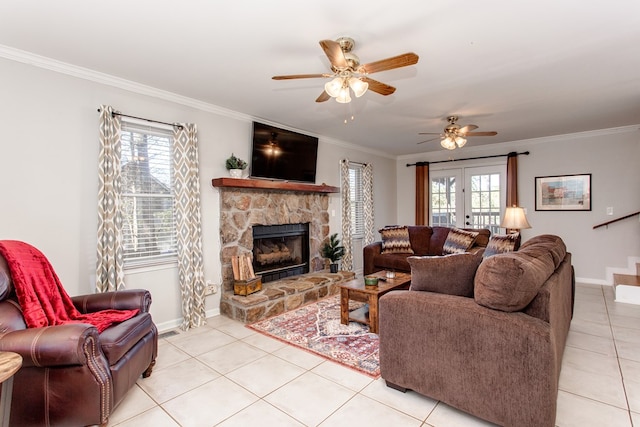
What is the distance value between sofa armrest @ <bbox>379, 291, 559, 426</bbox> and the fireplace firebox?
2.53 metres

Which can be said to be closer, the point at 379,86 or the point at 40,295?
the point at 40,295

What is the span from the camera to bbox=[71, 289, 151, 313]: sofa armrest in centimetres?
229

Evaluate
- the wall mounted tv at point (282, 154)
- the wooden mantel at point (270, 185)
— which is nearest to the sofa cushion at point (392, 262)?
the wooden mantel at point (270, 185)

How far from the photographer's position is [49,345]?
158cm

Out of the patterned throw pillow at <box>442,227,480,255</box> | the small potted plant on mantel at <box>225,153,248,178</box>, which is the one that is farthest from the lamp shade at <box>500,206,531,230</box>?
the small potted plant on mantel at <box>225,153,248,178</box>

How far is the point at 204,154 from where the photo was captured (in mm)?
3658

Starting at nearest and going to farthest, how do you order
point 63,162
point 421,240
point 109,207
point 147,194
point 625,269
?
point 63,162, point 109,207, point 147,194, point 625,269, point 421,240

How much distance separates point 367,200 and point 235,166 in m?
3.05

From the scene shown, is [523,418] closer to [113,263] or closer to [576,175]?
[113,263]

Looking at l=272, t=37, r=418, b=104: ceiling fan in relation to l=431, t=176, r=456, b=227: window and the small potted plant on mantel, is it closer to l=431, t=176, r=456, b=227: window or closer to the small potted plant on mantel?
the small potted plant on mantel

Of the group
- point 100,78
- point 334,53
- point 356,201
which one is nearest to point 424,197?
point 356,201

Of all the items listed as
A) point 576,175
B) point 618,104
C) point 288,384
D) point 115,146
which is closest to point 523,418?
point 288,384

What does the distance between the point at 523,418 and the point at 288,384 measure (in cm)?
142

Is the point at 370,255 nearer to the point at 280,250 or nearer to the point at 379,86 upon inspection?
the point at 280,250
